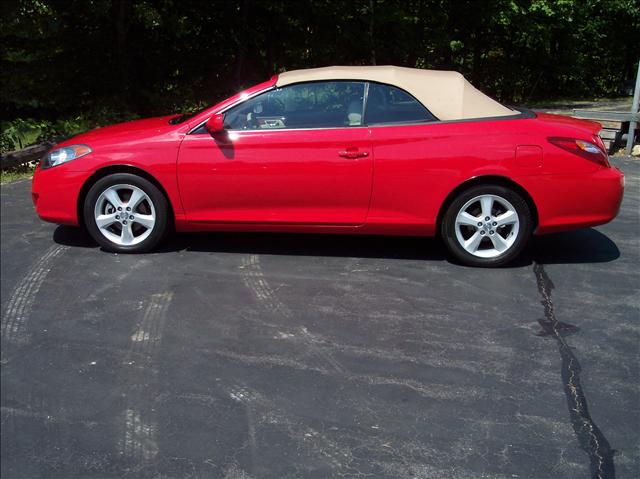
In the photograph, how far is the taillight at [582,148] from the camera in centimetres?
516

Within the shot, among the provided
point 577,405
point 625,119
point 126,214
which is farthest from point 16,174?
point 625,119

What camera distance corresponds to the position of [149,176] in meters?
5.53

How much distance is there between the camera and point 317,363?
3799 mm

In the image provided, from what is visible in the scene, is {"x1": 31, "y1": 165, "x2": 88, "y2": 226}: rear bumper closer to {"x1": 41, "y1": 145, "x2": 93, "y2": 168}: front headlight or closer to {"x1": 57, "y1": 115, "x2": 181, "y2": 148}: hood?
{"x1": 41, "y1": 145, "x2": 93, "y2": 168}: front headlight

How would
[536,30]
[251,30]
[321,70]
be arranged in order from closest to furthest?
1. [321,70]
2. [251,30]
3. [536,30]

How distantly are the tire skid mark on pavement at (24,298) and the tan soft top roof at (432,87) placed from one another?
2383 millimetres

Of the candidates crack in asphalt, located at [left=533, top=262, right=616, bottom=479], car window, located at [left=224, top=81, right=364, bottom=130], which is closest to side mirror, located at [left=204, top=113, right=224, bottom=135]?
car window, located at [left=224, top=81, right=364, bottom=130]

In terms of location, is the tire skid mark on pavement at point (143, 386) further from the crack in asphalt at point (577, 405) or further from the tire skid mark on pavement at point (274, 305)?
the crack in asphalt at point (577, 405)

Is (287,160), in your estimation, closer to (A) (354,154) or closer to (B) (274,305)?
(A) (354,154)

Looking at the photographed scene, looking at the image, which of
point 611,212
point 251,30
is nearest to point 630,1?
point 251,30

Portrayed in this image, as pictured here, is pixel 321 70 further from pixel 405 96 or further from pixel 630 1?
pixel 630 1

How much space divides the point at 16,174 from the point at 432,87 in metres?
6.18

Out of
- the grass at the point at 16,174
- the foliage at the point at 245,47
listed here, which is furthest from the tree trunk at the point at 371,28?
the grass at the point at 16,174

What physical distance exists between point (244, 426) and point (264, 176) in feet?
8.30
